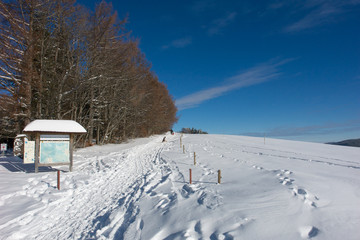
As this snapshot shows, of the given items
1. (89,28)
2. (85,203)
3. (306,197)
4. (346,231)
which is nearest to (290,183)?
(306,197)

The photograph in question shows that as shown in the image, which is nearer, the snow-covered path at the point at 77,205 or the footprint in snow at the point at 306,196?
the snow-covered path at the point at 77,205

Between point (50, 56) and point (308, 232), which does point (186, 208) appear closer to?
point (308, 232)

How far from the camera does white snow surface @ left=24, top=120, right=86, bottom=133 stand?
10.9 metres

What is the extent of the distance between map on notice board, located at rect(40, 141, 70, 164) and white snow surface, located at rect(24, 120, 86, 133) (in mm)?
924

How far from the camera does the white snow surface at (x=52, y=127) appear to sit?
35.7ft

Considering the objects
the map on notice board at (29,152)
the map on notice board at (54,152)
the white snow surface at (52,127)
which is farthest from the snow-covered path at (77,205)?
the white snow surface at (52,127)

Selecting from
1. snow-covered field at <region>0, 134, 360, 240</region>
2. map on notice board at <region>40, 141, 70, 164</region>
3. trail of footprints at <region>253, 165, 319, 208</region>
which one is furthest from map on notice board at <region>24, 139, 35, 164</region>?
trail of footprints at <region>253, 165, 319, 208</region>

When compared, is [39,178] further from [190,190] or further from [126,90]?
[126,90]

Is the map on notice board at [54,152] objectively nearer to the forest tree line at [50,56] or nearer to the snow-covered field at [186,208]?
the snow-covered field at [186,208]

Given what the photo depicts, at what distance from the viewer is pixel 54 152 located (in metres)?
11.7

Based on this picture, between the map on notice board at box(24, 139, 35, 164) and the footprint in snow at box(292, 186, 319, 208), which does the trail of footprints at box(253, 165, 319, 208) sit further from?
the map on notice board at box(24, 139, 35, 164)

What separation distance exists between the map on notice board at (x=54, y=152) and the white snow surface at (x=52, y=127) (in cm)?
92

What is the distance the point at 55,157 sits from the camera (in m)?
11.7

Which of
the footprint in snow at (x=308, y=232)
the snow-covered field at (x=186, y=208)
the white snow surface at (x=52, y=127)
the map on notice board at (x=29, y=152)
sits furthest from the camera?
the map on notice board at (x=29, y=152)
